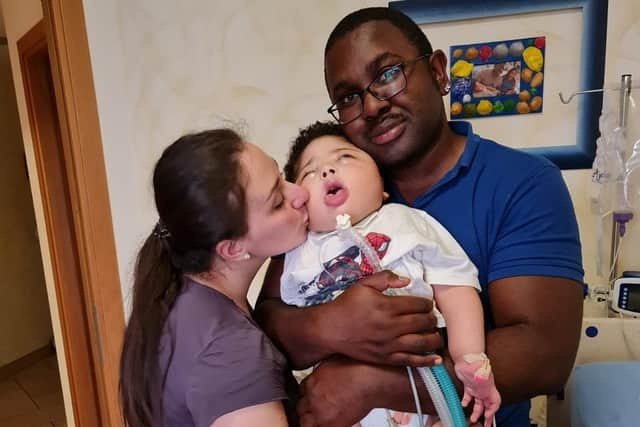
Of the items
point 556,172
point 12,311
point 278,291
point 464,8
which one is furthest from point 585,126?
point 12,311

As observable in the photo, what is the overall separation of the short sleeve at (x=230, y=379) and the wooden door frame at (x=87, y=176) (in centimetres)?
133

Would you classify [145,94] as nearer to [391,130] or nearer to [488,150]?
[391,130]

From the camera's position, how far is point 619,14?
1505 millimetres

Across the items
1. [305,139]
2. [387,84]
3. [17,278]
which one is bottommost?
[17,278]

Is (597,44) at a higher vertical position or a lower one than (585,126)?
higher

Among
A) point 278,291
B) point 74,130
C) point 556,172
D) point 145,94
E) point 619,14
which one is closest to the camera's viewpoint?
point 556,172

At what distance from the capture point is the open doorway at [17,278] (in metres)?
3.84

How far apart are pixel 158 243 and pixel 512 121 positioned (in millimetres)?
1262

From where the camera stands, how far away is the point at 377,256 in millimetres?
861

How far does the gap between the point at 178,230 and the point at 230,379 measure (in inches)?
11.0

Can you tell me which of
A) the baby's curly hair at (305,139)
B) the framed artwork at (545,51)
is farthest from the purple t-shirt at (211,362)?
the framed artwork at (545,51)

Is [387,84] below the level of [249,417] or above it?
above

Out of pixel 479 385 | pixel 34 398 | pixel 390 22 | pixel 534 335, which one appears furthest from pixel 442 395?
pixel 34 398

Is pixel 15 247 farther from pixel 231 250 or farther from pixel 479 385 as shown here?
pixel 479 385
